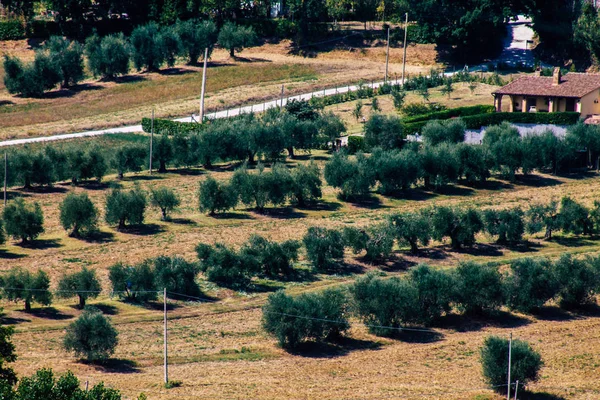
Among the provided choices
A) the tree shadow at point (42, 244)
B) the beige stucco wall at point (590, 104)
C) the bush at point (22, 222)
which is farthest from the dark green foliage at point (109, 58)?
the beige stucco wall at point (590, 104)

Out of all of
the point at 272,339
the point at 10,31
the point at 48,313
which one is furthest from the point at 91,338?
the point at 10,31

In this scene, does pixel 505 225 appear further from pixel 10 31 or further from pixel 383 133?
pixel 10 31

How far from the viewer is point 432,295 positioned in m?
60.5

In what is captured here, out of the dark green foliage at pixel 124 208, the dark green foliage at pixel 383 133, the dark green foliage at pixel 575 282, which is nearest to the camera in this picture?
the dark green foliage at pixel 575 282

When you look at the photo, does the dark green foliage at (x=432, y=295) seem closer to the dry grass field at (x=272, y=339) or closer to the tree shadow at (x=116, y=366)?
the dry grass field at (x=272, y=339)

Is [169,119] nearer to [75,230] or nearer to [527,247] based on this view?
[75,230]

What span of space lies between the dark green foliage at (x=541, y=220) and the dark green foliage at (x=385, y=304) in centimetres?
1518

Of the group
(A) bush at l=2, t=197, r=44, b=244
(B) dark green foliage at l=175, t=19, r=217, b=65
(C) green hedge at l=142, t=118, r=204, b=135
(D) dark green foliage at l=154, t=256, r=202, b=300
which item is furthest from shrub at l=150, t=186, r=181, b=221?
(B) dark green foliage at l=175, t=19, r=217, b=65

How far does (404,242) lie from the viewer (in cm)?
7100

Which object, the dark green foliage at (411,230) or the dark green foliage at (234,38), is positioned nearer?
the dark green foliage at (411,230)

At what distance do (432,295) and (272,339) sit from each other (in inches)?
371

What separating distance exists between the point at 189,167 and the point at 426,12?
131ft

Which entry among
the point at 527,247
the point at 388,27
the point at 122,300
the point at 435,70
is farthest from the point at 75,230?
the point at 388,27

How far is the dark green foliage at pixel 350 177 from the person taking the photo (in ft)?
264
